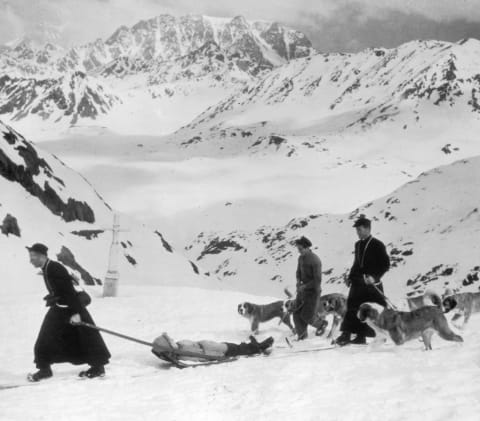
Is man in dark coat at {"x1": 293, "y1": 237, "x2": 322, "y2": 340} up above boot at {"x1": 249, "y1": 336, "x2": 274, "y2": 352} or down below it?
above

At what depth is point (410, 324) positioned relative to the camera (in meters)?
9.14

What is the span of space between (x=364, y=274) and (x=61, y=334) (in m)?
5.36

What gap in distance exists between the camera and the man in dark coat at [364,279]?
10219 millimetres

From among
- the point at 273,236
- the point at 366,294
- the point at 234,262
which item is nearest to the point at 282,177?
the point at 273,236

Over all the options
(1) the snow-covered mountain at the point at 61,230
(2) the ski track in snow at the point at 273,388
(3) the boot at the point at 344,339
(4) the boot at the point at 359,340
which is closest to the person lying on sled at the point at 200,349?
(2) the ski track in snow at the point at 273,388

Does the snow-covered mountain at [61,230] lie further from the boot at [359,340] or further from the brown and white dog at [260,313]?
the boot at [359,340]

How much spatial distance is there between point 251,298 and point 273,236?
78.6 m

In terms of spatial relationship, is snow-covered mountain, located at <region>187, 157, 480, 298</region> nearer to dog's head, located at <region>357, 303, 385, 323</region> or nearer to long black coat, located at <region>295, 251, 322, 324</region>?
long black coat, located at <region>295, 251, 322, 324</region>

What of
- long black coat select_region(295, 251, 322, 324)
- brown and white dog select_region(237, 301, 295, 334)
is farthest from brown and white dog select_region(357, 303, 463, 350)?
brown and white dog select_region(237, 301, 295, 334)

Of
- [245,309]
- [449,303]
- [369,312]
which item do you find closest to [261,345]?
[369,312]

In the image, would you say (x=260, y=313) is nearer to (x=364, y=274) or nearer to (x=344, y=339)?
(x=344, y=339)

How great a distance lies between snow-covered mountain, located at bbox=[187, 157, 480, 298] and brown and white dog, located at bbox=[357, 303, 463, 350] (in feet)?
103

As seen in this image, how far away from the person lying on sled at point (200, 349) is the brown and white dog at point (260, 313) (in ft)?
8.77

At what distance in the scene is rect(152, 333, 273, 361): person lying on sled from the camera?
9500 millimetres
